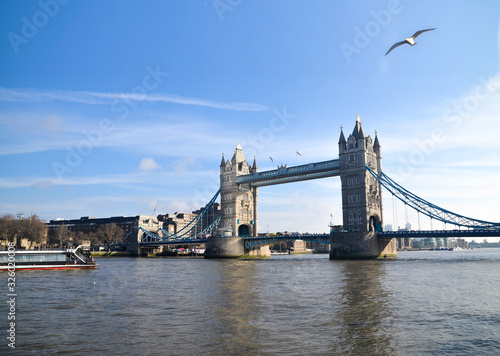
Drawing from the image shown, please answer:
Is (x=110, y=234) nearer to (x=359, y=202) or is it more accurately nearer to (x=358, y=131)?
(x=359, y=202)

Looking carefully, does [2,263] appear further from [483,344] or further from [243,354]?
[483,344]

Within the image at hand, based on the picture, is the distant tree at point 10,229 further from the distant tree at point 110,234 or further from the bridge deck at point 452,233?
the bridge deck at point 452,233

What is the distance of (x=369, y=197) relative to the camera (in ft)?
266

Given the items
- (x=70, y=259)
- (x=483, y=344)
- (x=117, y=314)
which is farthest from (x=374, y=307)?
(x=70, y=259)

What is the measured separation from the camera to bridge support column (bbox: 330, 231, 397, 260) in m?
74.9

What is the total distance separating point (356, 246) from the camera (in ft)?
247

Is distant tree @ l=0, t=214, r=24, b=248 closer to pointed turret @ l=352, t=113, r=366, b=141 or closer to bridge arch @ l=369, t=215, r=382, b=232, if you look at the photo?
pointed turret @ l=352, t=113, r=366, b=141

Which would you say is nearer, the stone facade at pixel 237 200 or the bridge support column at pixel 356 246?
the bridge support column at pixel 356 246

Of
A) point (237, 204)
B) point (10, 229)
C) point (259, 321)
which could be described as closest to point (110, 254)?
point (10, 229)

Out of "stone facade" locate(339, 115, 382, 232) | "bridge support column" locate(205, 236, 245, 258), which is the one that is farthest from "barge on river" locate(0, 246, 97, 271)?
"stone facade" locate(339, 115, 382, 232)

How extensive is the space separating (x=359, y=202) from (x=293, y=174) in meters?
19.0

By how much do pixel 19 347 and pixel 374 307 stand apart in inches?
659

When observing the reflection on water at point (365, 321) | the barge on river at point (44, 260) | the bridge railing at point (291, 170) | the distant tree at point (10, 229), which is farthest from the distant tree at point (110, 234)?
the reflection on water at point (365, 321)

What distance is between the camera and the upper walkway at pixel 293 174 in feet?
291
